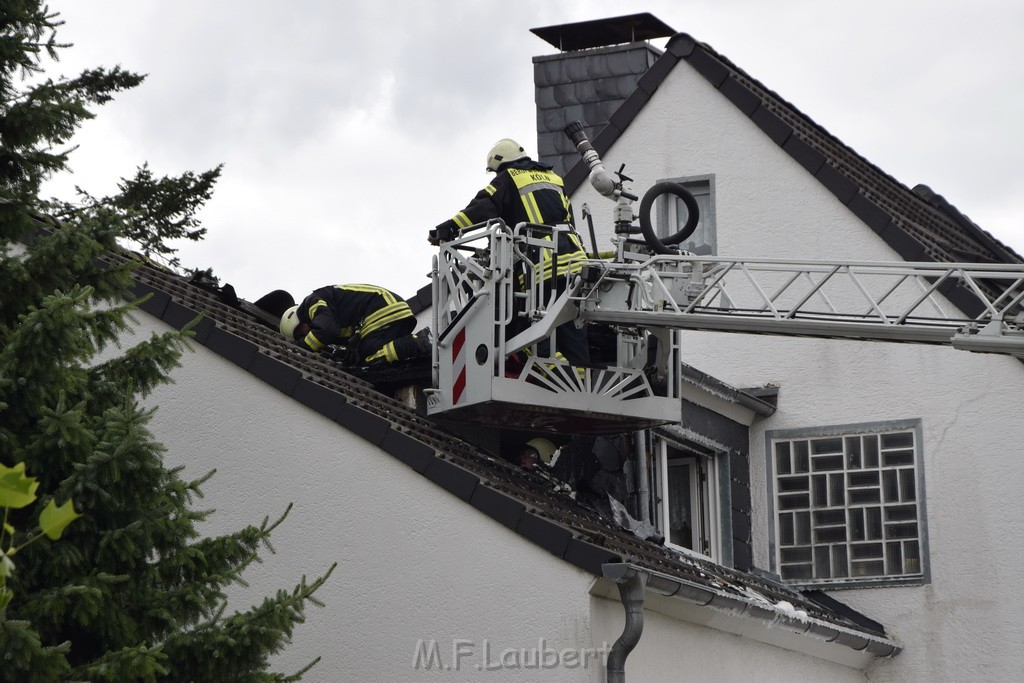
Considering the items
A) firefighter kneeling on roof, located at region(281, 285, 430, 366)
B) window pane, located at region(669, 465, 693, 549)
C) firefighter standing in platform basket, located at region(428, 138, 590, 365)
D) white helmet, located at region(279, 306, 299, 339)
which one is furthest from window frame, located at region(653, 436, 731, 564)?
white helmet, located at region(279, 306, 299, 339)

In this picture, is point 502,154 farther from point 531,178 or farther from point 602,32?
point 602,32

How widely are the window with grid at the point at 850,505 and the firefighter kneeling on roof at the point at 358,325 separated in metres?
3.96

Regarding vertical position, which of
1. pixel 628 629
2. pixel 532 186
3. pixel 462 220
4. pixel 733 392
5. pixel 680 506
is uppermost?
pixel 532 186

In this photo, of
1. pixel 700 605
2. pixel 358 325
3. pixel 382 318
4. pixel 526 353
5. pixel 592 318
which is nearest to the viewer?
pixel 700 605

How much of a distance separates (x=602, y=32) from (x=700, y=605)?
12545 mm

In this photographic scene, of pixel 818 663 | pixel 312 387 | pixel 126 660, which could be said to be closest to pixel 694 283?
pixel 312 387

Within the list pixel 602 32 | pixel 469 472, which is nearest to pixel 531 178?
pixel 469 472

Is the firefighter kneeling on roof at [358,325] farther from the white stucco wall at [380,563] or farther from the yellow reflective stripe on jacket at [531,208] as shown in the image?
the white stucco wall at [380,563]

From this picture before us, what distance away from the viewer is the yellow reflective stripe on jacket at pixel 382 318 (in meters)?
13.6

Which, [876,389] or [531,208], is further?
[876,389]

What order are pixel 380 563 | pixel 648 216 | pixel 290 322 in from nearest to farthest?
pixel 380 563 < pixel 648 216 < pixel 290 322

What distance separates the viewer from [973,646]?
14219mm

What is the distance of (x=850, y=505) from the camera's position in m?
15.2

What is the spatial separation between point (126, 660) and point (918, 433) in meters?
9.53
